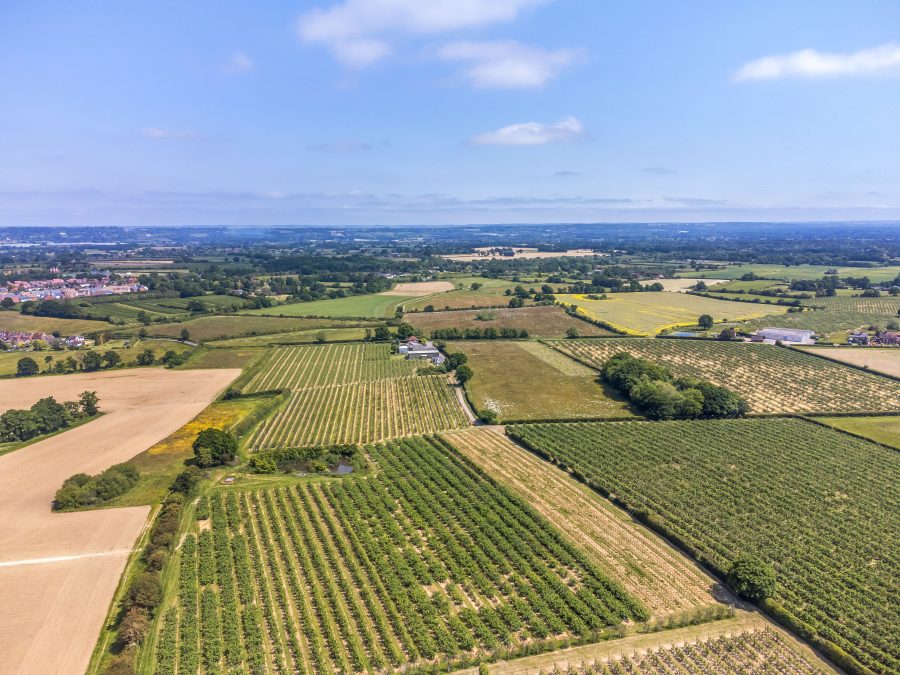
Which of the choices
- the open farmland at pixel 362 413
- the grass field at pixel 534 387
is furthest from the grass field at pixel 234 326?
the open farmland at pixel 362 413

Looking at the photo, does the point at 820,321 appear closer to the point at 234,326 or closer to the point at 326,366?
the point at 326,366

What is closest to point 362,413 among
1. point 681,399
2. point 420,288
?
point 681,399

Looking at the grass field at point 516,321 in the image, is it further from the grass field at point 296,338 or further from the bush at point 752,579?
the bush at point 752,579

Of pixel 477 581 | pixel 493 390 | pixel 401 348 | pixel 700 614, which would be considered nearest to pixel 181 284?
pixel 401 348

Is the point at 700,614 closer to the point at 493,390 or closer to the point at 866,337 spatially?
the point at 493,390

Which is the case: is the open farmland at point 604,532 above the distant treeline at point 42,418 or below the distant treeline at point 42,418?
below
